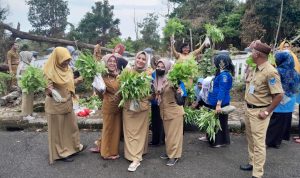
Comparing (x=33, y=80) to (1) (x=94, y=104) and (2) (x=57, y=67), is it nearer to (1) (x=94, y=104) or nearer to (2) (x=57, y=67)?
(2) (x=57, y=67)

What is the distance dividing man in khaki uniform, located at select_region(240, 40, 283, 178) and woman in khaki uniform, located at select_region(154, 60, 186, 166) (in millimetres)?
1029

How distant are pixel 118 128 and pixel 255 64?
88.1 inches

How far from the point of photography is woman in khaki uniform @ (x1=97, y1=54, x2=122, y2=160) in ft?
15.5

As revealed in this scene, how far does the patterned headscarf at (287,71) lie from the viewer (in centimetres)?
501

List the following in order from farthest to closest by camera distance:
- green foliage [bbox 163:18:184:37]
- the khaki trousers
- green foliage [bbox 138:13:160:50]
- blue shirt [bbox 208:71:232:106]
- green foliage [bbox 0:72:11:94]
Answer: green foliage [bbox 138:13:160:50], green foliage [bbox 0:72:11:94], green foliage [bbox 163:18:184:37], blue shirt [bbox 208:71:232:106], the khaki trousers

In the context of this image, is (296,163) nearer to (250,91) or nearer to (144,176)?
(250,91)

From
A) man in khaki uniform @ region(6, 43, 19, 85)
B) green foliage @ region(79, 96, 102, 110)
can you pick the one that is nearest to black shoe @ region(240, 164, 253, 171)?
green foliage @ region(79, 96, 102, 110)

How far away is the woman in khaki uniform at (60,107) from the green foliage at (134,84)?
2.95 feet

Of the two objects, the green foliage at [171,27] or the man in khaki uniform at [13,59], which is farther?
the man in khaki uniform at [13,59]

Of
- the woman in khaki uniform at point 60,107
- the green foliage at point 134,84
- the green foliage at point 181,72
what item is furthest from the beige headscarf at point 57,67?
the green foliage at point 181,72

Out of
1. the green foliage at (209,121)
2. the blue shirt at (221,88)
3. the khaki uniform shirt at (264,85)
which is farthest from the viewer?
the green foliage at (209,121)

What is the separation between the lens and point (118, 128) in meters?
4.99

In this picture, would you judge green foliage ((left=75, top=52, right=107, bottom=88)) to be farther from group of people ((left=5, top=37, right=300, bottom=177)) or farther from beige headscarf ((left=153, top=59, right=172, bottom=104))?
beige headscarf ((left=153, top=59, right=172, bottom=104))

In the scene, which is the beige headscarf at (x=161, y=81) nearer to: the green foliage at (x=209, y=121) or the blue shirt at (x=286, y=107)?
the green foliage at (x=209, y=121)
